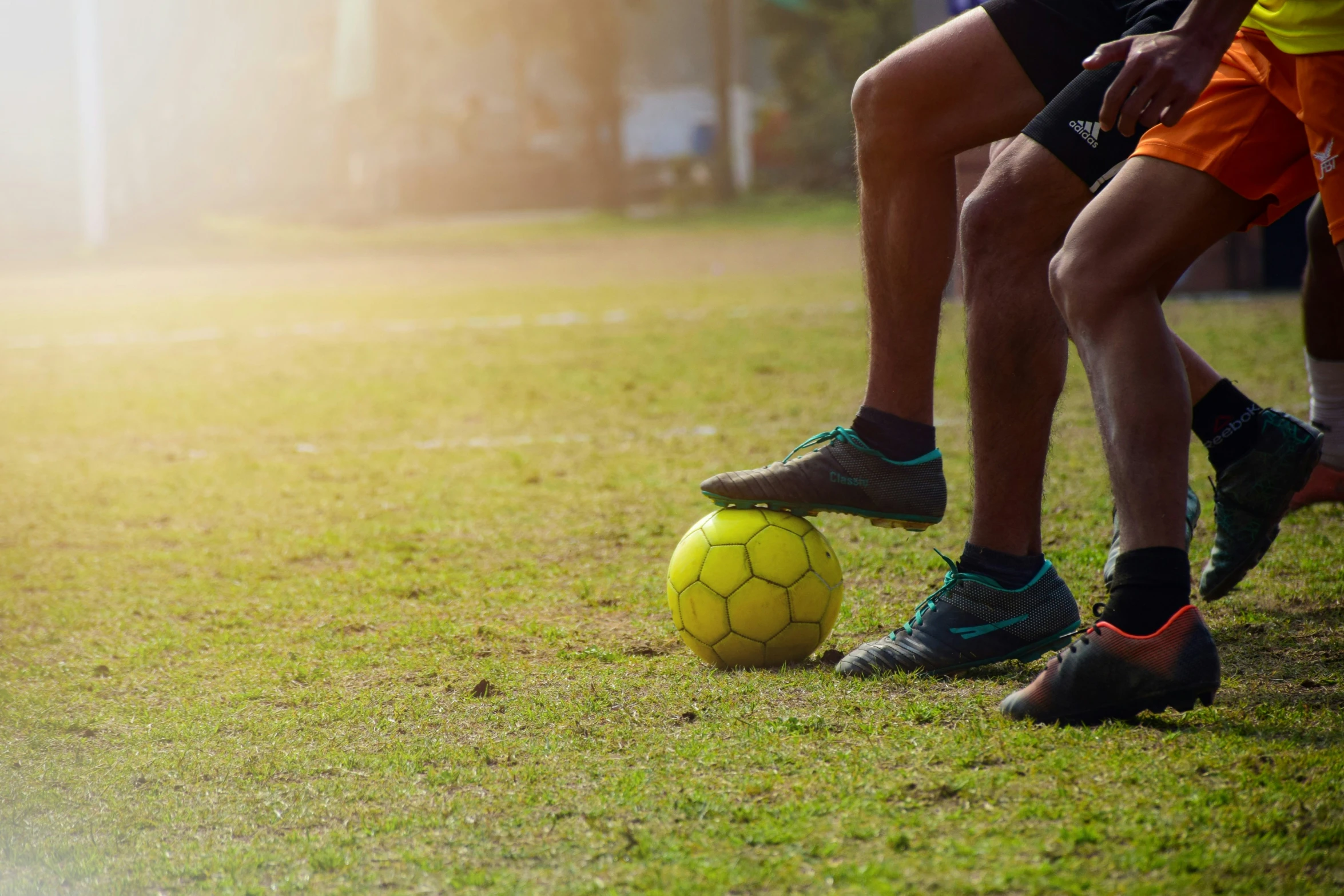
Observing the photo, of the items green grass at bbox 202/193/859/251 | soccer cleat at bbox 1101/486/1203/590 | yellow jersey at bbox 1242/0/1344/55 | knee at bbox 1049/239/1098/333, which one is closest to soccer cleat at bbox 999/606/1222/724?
soccer cleat at bbox 1101/486/1203/590

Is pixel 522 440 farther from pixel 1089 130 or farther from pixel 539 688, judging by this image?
pixel 1089 130

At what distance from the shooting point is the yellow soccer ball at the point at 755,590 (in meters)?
3.07

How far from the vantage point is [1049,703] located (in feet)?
8.30

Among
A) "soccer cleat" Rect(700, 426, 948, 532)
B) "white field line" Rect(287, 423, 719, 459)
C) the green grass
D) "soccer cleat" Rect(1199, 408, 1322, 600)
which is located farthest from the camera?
the green grass

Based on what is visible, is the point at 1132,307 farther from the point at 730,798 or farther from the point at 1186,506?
the point at 730,798

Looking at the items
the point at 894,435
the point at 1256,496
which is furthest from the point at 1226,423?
the point at 894,435

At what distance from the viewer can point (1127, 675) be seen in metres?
2.48

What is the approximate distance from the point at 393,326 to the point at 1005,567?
918cm

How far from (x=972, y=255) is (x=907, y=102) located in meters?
0.37

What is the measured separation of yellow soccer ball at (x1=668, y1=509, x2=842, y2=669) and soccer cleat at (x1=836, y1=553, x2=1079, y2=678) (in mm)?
174

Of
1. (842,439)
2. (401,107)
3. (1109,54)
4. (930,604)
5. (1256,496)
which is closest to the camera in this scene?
(1109,54)

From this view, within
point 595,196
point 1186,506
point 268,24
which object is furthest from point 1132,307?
point 268,24

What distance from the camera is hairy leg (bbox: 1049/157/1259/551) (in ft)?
8.32

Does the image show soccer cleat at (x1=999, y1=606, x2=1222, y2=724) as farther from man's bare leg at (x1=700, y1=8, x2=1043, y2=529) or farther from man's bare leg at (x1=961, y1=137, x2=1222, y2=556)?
man's bare leg at (x1=700, y1=8, x2=1043, y2=529)
